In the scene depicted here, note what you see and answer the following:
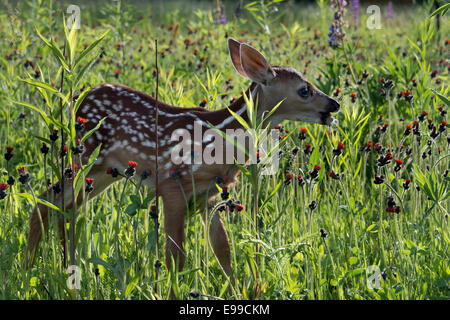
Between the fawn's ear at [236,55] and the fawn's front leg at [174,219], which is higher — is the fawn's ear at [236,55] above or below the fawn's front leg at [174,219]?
above

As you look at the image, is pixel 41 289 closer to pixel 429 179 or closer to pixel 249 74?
pixel 249 74

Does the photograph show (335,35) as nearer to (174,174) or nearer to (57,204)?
(174,174)

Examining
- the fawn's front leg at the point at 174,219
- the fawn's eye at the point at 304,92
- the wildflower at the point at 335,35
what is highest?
the wildflower at the point at 335,35

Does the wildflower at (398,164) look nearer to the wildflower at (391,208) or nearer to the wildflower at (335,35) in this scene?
the wildflower at (391,208)

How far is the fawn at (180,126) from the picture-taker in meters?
3.35

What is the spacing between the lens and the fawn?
3354 mm

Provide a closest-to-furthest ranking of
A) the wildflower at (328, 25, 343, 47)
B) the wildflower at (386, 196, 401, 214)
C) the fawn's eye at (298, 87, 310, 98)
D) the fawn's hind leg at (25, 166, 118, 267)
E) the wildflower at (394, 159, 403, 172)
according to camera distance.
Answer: the wildflower at (386, 196, 401, 214), the wildflower at (394, 159, 403, 172), the fawn's hind leg at (25, 166, 118, 267), the fawn's eye at (298, 87, 310, 98), the wildflower at (328, 25, 343, 47)

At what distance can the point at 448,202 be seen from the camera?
12.1ft

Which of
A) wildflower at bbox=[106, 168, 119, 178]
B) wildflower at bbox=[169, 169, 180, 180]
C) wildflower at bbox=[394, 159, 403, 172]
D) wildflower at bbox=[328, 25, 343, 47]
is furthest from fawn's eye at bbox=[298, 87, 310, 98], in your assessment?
wildflower at bbox=[328, 25, 343, 47]

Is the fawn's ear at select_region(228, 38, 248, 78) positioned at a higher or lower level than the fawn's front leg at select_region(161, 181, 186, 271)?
higher

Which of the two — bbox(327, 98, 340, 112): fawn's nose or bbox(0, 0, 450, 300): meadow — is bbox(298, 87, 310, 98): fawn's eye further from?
bbox(0, 0, 450, 300): meadow

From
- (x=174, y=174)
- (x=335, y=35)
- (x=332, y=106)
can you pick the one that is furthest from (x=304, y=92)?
(x=335, y=35)
